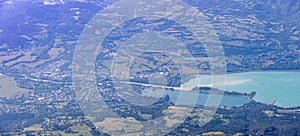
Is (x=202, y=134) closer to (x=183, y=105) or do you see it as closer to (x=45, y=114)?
(x=183, y=105)

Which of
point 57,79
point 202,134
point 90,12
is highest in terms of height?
point 90,12

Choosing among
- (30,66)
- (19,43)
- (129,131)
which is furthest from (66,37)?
(129,131)

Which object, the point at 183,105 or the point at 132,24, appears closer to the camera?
the point at 183,105

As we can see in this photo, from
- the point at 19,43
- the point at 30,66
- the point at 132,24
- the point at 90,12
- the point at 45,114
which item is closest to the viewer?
the point at 45,114

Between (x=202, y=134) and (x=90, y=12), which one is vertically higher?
(x=90, y=12)

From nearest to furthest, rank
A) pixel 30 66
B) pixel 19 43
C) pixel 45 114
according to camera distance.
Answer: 1. pixel 45 114
2. pixel 30 66
3. pixel 19 43

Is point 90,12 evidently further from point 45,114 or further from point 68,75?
point 45,114

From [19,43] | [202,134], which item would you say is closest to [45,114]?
[202,134]
